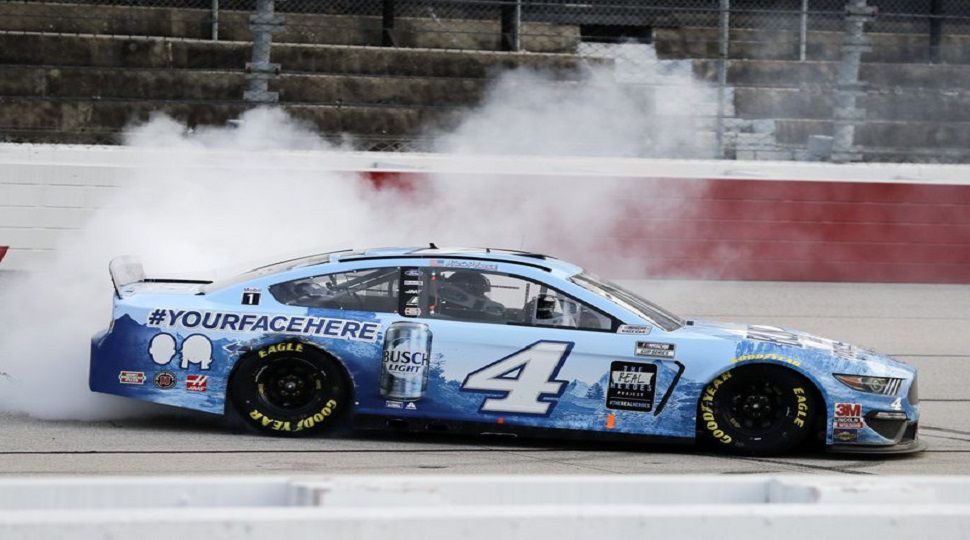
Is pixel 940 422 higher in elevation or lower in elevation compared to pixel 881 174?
lower

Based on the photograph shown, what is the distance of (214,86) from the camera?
15.4 meters

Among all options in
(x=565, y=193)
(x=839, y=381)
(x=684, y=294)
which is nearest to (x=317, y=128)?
(x=565, y=193)

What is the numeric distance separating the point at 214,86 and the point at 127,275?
25.8 feet

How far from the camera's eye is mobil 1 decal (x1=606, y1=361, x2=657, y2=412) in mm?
7039

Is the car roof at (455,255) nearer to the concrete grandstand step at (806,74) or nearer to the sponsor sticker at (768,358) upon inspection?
the sponsor sticker at (768,358)

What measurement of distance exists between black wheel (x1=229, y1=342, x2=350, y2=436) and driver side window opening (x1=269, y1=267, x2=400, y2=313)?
0.27 m

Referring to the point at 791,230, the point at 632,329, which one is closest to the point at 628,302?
the point at 632,329

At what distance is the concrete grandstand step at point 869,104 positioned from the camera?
51.6 feet

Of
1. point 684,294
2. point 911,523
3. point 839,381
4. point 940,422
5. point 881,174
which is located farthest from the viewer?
point 881,174

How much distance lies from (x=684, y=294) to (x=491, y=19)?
560cm

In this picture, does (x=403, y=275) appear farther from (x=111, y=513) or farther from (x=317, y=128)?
(x=317, y=128)

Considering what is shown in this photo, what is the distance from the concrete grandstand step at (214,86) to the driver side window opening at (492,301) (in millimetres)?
7883

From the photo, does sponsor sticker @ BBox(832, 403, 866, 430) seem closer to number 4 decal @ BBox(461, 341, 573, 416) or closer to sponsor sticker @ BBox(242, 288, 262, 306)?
number 4 decal @ BBox(461, 341, 573, 416)

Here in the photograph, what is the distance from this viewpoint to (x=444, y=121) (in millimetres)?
15438
